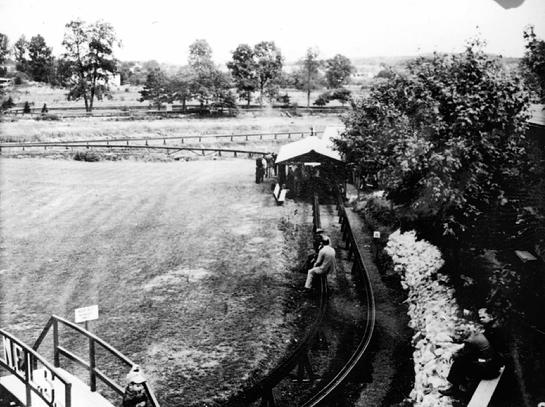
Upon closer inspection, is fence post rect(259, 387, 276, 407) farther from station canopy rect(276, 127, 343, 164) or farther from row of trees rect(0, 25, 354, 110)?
row of trees rect(0, 25, 354, 110)

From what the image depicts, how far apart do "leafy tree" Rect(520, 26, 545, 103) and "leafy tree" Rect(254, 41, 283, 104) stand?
38.8 metres

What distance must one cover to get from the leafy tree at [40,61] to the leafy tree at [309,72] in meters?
39.2

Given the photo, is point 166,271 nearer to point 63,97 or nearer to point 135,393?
point 135,393

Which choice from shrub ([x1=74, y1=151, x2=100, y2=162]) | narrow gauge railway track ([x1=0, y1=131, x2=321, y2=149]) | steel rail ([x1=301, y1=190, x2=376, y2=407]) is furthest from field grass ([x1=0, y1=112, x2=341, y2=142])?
steel rail ([x1=301, y1=190, x2=376, y2=407])

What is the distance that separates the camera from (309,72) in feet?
178

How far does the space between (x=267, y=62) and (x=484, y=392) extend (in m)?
44.7

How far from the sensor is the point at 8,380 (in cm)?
855

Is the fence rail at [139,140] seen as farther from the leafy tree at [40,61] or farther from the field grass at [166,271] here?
the leafy tree at [40,61]

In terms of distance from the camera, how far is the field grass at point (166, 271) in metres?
10.6

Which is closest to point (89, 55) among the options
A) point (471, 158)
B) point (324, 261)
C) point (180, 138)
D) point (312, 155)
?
point (180, 138)

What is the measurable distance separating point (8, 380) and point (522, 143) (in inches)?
431

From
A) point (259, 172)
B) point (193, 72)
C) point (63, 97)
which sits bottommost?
point (259, 172)

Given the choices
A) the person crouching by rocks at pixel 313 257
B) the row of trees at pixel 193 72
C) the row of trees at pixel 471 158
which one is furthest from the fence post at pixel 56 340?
the row of trees at pixel 193 72

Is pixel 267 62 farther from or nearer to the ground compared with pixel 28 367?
farther from the ground
